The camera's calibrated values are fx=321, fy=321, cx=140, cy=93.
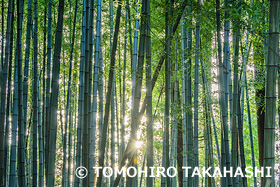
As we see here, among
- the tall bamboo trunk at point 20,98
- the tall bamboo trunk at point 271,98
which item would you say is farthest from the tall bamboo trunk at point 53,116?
the tall bamboo trunk at point 271,98

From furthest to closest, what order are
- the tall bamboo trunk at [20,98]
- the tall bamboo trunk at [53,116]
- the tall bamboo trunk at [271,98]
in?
1. the tall bamboo trunk at [20,98]
2. the tall bamboo trunk at [53,116]
3. the tall bamboo trunk at [271,98]

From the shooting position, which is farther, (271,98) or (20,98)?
(20,98)

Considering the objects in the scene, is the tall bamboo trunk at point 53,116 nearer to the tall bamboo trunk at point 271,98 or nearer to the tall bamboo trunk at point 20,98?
the tall bamboo trunk at point 20,98

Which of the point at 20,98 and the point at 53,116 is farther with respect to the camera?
the point at 20,98

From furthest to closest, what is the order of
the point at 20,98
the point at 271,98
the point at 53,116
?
the point at 20,98 < the point at 53,116 < the point at 271,98

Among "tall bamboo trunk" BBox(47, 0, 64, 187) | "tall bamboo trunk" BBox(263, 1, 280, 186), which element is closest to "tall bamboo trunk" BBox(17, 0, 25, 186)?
"tall bamboo trunk" BBox(47, 0, 64, 187)

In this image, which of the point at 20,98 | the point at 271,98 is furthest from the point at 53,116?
the point at 271,98

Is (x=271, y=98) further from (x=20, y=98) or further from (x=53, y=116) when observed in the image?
(x=20, y=98)

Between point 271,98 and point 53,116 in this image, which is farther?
point 53,116

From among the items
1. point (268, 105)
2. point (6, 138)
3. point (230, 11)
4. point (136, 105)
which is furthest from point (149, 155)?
point (6, 138)

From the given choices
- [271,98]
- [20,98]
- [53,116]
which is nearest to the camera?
[271,98]

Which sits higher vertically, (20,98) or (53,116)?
(20,98)

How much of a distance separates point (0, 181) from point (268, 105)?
3.28m

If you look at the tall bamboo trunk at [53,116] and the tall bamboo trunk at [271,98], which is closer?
the tall bamboo trunk at [271,98]
